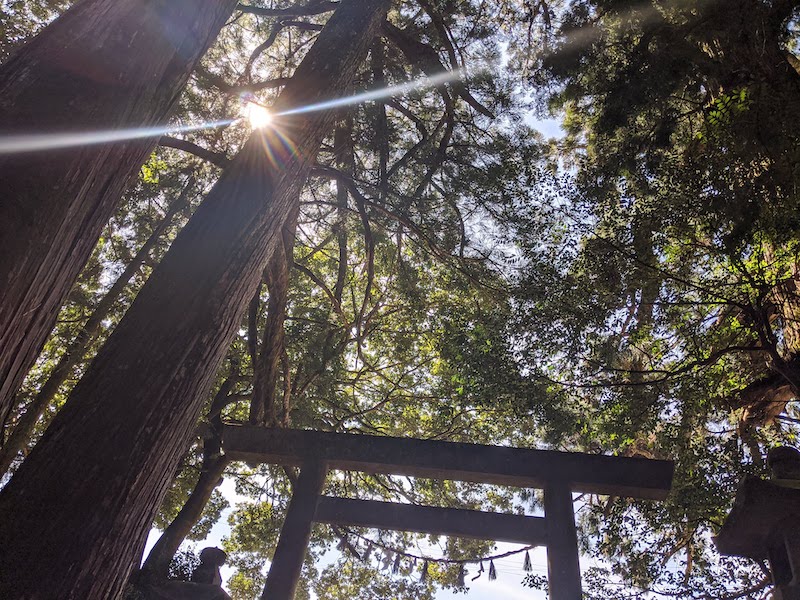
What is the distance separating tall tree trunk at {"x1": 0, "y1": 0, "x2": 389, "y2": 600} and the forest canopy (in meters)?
0.01

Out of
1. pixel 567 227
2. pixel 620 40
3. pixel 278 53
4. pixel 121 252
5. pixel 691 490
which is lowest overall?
pixel 691 490

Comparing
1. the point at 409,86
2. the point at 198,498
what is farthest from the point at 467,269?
the point at 198,498

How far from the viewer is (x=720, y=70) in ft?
14.5

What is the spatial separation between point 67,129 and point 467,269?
4.74m

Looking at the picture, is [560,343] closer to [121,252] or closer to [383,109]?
[383,109]

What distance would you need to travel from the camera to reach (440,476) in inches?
150

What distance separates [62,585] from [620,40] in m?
6.05

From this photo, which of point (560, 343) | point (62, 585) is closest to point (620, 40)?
point (560, 343)

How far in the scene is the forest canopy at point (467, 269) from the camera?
1.97 meters

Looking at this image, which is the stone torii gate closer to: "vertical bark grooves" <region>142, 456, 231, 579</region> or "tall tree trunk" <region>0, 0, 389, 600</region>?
"vertical bark grooves" <region>142, 456, 231, 579</region>

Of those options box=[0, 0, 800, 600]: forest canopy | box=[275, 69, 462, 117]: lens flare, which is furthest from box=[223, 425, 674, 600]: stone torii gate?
box=[275, 69, 462, 117]: lens flare

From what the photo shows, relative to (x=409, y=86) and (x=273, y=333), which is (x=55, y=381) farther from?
(x=409, y=86)

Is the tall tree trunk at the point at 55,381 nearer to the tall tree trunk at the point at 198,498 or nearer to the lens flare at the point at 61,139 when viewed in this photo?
the tall tree trunk at the point at 198,498

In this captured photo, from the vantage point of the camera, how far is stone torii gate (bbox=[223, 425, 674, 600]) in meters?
3.59
